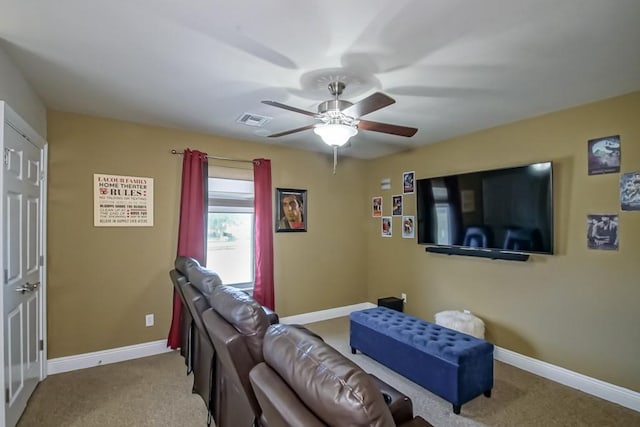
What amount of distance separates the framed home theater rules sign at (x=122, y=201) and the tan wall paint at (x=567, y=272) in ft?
11.9

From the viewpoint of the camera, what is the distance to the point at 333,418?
2.94 ft

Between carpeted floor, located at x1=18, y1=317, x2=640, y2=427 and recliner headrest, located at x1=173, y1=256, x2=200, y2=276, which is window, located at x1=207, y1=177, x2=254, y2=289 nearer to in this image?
recliner headrest, located at x1=173, y1=256, x2=200, y2=276

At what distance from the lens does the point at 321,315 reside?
186 inches

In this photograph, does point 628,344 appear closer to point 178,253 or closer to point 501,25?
point 501,25

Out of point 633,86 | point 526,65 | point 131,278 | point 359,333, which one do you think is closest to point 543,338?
point 359,333

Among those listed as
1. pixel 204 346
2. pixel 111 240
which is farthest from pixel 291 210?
pixel 204 346

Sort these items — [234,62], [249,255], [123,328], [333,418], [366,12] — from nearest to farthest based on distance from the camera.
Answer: [333,418]
[366,12]
[234,62]
[123,328]
[249,255]

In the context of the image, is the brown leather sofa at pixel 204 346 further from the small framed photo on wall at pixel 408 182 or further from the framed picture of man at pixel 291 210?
the small framed photo on wall at pixel 408 182

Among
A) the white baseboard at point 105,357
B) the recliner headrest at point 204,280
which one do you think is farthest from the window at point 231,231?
the recliner headrest at point 204,280

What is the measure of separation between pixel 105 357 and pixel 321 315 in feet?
8.84

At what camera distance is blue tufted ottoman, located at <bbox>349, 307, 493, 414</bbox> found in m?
2.44

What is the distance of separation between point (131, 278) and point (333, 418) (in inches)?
128

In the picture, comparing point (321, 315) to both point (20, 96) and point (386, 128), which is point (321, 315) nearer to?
point (386, 128)

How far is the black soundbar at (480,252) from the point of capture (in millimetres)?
3201
